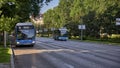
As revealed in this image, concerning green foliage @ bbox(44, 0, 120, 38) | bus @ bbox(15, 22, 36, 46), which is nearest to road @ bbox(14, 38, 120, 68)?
bus @ bbox(15, 22, 36, 46)

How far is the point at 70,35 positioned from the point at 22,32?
189 ft

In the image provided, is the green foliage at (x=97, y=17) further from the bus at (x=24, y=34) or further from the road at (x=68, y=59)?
the road at (x=68, y=59)

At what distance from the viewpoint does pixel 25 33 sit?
44594 mm

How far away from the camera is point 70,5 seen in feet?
415

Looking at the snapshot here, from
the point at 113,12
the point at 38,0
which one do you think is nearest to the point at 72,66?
the point at 38,0

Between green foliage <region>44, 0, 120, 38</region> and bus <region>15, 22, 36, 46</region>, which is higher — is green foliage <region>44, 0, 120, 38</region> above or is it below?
above

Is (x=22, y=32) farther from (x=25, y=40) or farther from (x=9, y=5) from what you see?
(x=9, y=5)

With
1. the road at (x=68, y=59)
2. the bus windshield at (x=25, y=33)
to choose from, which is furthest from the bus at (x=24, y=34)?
the road at (x=68, y=59)

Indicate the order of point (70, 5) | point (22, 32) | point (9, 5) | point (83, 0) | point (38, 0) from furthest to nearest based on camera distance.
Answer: point (70, 5) → point (83, 0) → point (22, 32) → point (38, 0) → point (9, 5)

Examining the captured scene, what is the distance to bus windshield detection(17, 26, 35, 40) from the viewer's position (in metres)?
44.6

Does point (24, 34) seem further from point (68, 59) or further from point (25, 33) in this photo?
point (68, 59)

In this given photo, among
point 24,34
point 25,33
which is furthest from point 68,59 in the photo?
point 24,34

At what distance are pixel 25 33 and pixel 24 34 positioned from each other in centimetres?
23

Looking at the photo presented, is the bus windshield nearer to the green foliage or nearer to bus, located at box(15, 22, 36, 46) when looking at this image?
bus, located at box(15, 22, 36, 46)
